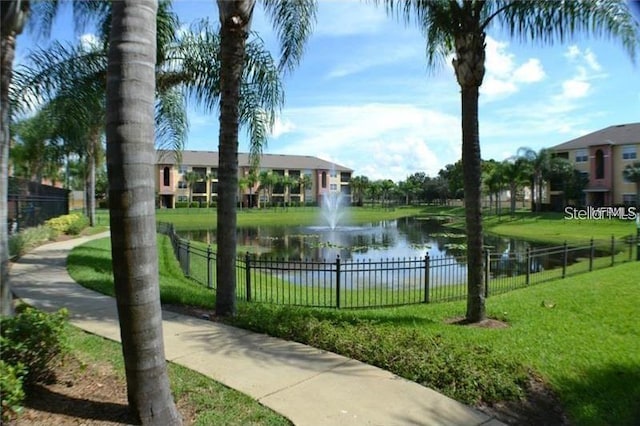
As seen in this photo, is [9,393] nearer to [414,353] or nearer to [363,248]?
[414,353]

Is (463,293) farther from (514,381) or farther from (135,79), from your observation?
(135,79)

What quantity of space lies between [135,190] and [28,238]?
55.0 ft

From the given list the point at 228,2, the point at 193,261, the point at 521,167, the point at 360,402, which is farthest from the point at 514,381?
the point at 521,167

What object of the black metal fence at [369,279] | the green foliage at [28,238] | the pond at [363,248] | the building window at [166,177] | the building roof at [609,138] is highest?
the building roof at [609,138]

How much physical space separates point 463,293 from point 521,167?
52.7 metres

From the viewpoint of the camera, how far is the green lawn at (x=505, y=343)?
16.7 feet

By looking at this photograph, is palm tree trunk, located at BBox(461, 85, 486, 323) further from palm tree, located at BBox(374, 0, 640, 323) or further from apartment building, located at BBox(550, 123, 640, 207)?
apartment building, located at BBox(550, 123, 640, 207)

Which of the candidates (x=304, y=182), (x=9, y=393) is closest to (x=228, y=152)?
(x=9, y=393)

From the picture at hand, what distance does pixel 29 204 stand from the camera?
20.7 metres

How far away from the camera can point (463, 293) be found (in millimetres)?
12898

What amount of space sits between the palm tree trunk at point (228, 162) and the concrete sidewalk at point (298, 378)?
720 millimetres

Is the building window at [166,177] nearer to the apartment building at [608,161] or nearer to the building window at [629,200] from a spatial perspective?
the apartment building at [608,161]

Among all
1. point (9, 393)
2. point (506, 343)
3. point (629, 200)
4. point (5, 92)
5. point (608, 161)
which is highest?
point (608, 161)

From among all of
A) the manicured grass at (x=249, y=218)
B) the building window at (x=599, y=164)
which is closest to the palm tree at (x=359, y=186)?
the manicured grass at (x=249, y=218)
